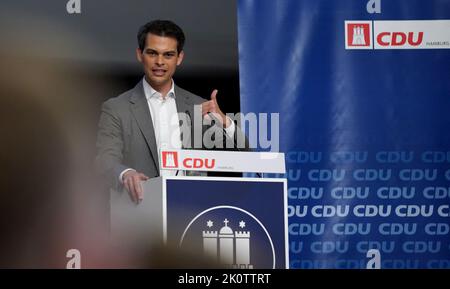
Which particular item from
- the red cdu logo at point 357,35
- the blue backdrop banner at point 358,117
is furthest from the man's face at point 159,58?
the red cdu logo at point 357,35

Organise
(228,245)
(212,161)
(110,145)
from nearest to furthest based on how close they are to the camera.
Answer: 1. (228,245)
2. (212,161)
3. (110,145)

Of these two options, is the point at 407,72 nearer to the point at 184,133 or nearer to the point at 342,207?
the point at 342,207

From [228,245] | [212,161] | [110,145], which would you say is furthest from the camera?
[110,145]

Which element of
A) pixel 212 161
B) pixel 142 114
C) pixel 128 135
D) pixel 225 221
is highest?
pixel 142 114

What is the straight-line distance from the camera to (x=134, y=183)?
535cm

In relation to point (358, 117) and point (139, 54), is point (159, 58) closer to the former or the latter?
point (139, 54)

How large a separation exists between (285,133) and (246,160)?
34 centimetres

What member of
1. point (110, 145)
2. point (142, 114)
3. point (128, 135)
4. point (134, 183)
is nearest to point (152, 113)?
point (142, 114)

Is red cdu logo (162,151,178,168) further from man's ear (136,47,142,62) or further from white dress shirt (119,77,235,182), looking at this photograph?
man's ear (136,47,142,62)

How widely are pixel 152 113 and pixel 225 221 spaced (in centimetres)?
90

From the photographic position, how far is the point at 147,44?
573cm

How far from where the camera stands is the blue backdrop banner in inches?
224

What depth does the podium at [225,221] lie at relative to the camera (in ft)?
16.8

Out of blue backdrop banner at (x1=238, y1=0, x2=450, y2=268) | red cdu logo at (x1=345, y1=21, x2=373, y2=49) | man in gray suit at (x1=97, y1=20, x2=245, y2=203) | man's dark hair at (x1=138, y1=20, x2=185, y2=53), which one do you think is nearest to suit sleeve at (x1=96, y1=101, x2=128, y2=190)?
man in gray suit at (x1=97, y1=20, x2=245, y2=203)
